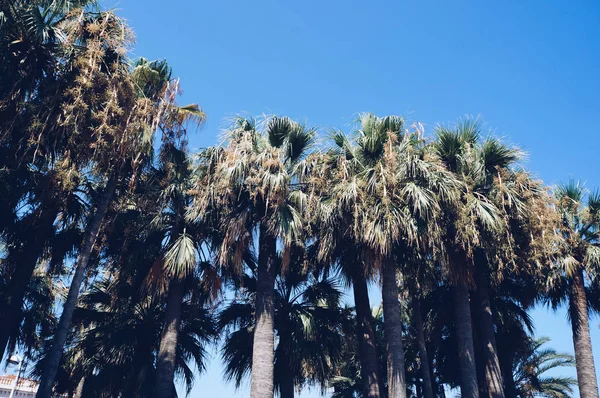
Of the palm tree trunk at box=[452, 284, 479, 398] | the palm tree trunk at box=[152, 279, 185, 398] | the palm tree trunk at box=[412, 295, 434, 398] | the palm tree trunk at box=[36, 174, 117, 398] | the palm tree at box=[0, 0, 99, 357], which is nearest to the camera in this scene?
the palm tree trunk at box=[36, 174, 117, 398]

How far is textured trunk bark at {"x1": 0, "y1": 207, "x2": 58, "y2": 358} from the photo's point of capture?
545 inches

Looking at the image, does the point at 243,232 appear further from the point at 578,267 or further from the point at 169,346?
the point at 578,267

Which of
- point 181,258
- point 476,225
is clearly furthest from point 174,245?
point 476,225

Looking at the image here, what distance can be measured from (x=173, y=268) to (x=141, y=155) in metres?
3.41

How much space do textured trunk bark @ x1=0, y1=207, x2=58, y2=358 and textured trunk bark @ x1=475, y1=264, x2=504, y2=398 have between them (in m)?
13.4

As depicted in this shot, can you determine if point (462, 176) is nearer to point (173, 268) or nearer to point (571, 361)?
point (173, 268)

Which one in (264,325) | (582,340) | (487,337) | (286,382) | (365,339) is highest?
(582,340)

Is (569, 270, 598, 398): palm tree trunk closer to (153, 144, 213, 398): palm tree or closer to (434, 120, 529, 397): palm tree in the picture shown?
(434, 120, 529, 397): palm tree

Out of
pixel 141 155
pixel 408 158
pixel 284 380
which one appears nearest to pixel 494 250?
pixel 408 158

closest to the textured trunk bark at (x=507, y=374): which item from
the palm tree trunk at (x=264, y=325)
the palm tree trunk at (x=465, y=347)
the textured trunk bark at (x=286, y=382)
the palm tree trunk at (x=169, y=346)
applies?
the palm tree trunk at (x=465, y=347)

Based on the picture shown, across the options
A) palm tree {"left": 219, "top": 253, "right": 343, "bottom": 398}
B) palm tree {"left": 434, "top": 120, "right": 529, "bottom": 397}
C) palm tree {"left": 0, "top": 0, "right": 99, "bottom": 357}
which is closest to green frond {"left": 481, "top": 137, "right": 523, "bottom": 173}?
palm tree {"left": 434, "top": 120, "right": 529, "bottom": 397}

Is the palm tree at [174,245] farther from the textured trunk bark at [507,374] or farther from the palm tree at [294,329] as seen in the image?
the textured trunk bark at [507,374]

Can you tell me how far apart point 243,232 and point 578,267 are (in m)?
10.8

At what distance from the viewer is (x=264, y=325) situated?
1370 cm
